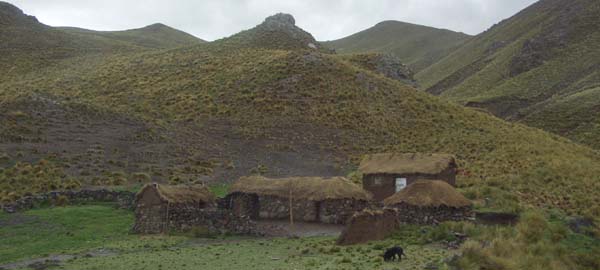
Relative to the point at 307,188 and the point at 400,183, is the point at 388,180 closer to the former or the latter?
the point at 400,183

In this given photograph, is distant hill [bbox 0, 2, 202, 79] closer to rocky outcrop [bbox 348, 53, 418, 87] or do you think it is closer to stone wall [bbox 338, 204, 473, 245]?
rocky outcrop [bbox 348, 53, 418, 87]

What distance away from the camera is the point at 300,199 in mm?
29641

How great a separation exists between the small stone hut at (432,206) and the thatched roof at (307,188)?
9.13 feet

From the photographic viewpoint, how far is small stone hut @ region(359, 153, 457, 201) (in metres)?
33.1

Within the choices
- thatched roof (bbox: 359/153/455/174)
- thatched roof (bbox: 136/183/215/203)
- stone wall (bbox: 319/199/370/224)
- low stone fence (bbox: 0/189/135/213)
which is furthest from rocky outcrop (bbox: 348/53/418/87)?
thatched roof (bbox: 136/183/215/203)

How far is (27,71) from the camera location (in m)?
81.9

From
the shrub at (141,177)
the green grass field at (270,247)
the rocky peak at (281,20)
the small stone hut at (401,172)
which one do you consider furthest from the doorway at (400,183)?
the rocky peak at (281,20)

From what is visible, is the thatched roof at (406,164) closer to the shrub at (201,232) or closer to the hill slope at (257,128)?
the hill slope at (257,128)

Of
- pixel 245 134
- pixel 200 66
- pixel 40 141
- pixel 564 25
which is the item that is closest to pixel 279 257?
pixel 40 141

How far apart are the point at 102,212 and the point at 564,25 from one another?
10242 cm

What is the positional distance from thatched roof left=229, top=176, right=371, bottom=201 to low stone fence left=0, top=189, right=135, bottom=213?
546 cm

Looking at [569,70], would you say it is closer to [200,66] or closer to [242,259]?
[200,66]

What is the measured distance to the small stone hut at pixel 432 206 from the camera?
84.5 ft

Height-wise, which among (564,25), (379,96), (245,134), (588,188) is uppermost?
(564,25)
